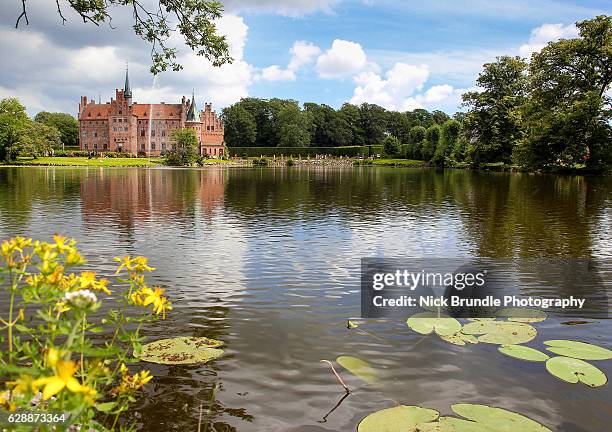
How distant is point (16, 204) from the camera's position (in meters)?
22.3

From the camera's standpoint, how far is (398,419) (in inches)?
176

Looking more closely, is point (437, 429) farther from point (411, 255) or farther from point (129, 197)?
point (129, 197)

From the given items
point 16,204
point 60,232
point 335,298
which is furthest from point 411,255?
point 16,204

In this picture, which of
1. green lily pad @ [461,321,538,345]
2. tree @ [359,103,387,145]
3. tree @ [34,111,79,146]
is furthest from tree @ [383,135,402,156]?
green lily pad @ [461,321,538,345]

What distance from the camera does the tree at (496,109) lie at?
6869 centimetres

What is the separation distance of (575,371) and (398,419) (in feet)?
8.03

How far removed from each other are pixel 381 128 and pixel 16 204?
138m

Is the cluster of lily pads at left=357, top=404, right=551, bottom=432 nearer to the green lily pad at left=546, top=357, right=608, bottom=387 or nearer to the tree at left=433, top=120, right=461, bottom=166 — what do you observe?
the green lily pad at left=546, top=357, right=608, bottom=387

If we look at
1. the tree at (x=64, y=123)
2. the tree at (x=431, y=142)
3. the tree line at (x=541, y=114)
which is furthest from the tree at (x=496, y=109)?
the tree at (x=64, y=123)

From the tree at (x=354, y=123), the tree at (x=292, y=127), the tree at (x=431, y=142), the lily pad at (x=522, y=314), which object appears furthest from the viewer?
the tree at (x=354, y=123)

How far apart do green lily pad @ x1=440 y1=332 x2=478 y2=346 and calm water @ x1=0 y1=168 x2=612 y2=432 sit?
9cm

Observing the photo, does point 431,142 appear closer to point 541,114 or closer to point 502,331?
point 541,114

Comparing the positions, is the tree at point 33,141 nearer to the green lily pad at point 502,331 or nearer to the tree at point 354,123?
the tree at point 354,123

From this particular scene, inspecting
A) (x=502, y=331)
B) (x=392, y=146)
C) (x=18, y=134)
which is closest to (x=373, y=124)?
(x=392, y=146)
